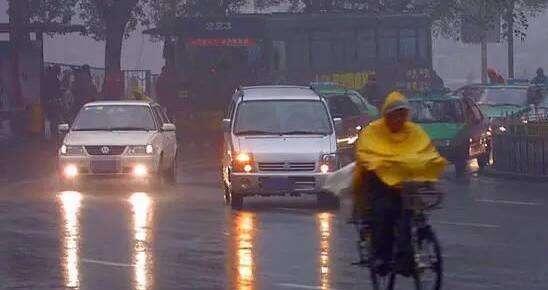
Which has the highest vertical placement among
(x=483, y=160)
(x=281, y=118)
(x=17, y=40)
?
(x=17, y=40)

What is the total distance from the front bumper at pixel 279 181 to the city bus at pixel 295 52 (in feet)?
64.7

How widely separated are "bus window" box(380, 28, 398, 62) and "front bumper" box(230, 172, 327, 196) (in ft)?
73.7

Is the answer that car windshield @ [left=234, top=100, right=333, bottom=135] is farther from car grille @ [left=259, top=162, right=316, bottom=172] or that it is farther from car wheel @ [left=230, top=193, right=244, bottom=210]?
car wheel @ [left=230, top=193, right=244, bottom=210]

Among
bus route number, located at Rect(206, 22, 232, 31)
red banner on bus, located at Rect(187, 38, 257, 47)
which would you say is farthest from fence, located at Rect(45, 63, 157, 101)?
bus route number, located at Rect(206, 22, 232, 31)

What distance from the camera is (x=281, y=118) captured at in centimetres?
2100

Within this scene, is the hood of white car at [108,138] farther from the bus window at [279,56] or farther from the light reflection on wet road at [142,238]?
the bus window at [279,56]

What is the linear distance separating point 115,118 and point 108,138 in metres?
1.19

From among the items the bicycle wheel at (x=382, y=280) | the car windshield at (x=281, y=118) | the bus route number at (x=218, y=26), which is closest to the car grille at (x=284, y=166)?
the car windshield at (x=281, y=118)

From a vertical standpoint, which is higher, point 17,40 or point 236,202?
point 17,40

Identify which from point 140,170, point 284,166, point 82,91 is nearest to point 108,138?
point 140,170

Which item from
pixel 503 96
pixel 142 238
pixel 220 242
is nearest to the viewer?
pixel 220 242

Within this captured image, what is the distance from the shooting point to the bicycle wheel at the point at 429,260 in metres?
11.6

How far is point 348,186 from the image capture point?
1209 centimetres

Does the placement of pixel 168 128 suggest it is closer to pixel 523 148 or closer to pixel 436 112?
pixel 436 112
